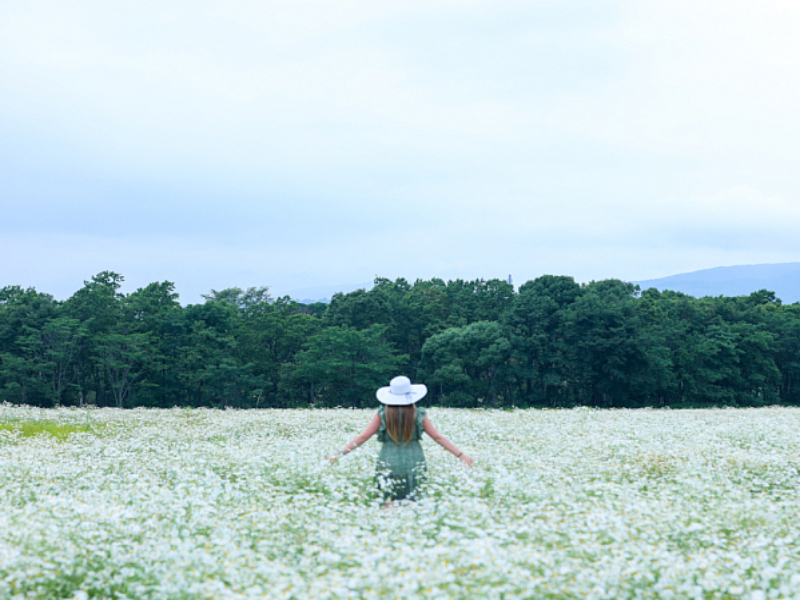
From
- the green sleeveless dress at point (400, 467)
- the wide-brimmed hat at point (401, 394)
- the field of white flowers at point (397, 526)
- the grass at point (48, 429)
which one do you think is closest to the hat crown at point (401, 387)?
the wide-brimmed hat at point (401, 394)

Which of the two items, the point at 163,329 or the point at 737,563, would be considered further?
the point at 163,329

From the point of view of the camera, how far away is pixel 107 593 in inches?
215

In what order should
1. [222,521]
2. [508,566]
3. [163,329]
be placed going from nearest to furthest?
[508,566] < [222,521] < [163,329]

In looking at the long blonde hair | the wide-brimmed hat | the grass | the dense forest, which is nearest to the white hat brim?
the wide-brimmed hat

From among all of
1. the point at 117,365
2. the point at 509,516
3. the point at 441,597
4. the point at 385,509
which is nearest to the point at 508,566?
the point at 441,597

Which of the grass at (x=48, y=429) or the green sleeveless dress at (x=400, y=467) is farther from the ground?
the green sleeveless dress at (x=400, y=467)

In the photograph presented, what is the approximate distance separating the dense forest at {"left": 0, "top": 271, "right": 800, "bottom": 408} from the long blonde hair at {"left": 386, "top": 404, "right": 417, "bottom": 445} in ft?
127

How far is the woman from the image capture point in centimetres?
806

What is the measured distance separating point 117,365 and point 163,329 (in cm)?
619

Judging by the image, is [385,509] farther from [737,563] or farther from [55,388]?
[55,388]

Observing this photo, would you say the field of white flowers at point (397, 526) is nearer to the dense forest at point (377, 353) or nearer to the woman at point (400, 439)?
the woman at point (400, 439)

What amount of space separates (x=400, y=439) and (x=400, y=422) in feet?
Result: 0.75

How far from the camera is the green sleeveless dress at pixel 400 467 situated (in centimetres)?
804

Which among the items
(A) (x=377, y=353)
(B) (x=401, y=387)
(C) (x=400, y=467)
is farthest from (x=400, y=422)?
(A) (x=377, y=353)
